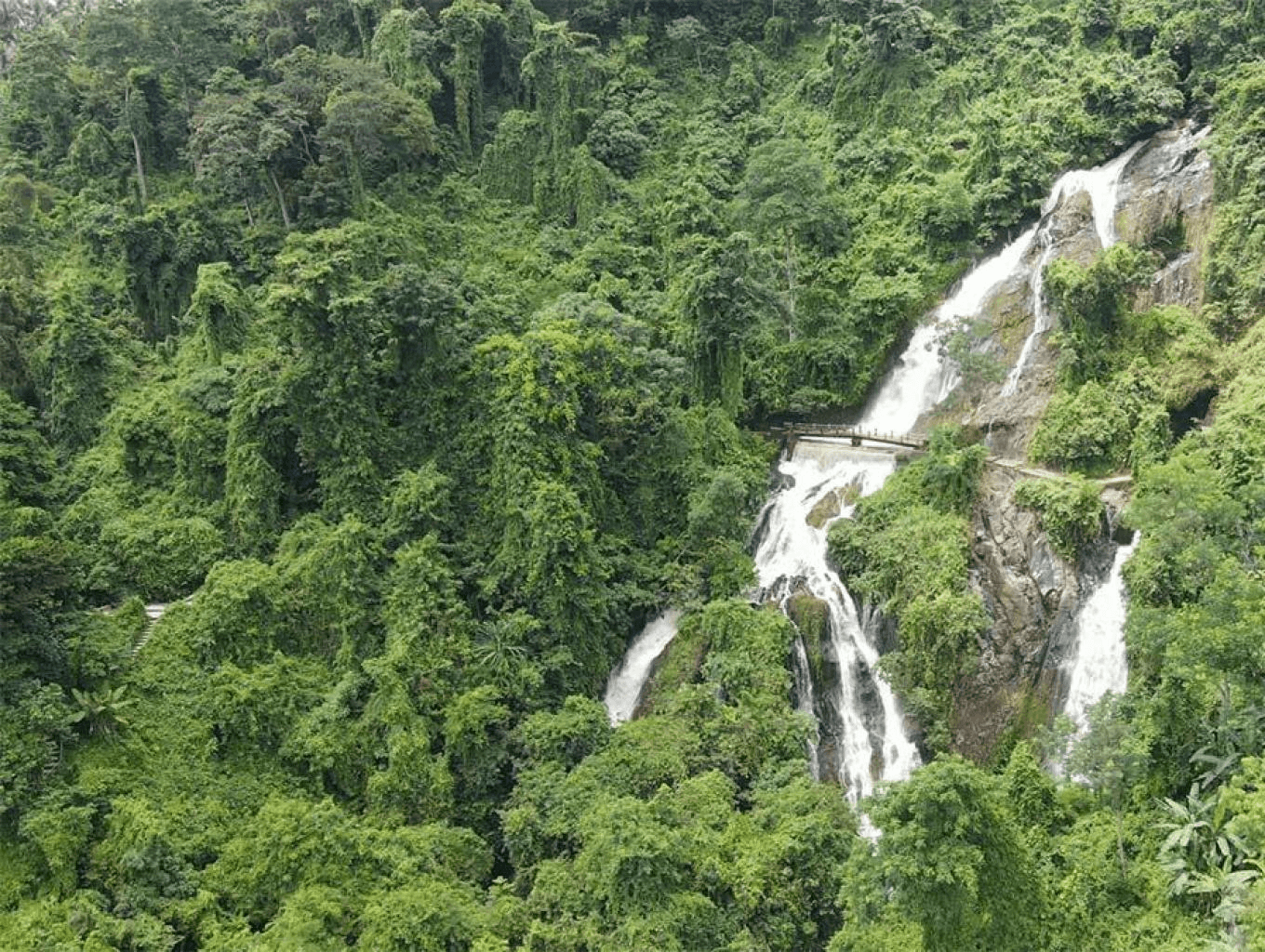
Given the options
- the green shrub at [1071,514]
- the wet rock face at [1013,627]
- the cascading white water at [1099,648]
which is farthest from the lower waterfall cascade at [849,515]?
the green shrub at [1071,514]

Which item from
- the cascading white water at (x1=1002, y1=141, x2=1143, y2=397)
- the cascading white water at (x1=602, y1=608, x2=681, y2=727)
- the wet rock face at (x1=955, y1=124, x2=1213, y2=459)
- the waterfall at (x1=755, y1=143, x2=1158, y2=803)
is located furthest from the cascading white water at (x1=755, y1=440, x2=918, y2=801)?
the cascading white water at (x1=1002, y1=141, x2=1143, y2=397)

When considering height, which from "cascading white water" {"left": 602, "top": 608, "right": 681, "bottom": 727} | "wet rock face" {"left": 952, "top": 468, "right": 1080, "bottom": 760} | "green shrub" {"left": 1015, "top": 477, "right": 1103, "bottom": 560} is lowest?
"cascading white water" {"left": 602, "top": 608, "right": 681, "bottom": 727}

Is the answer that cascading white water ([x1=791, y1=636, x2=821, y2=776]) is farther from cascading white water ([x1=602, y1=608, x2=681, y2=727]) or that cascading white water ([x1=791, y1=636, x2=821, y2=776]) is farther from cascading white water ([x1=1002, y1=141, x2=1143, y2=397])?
cascading white water ([x1=1002, y1=141, x2=1143, y2=397])

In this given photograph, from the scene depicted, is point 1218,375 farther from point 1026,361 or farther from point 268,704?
point 268,704

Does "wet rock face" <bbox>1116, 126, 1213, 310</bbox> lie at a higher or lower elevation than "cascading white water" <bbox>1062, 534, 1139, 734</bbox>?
higher

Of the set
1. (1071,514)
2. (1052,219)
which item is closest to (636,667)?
(1071,514)

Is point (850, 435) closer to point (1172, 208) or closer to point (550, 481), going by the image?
point (550, 481)
